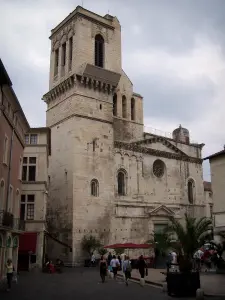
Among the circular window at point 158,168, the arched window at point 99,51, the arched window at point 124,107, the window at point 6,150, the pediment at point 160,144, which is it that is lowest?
the window at point 6,150

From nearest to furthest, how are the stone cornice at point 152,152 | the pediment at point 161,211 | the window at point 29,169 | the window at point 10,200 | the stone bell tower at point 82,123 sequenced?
the window at point 10,200, the window at point 29,169, the stone bell tower at point 82,123, the pediment at point 161,211, the stone cornice at point 152,152

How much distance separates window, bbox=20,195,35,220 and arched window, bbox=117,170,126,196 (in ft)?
37.6

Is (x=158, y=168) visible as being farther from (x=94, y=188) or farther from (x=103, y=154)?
(x=94, y=188)

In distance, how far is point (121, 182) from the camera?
4062cm

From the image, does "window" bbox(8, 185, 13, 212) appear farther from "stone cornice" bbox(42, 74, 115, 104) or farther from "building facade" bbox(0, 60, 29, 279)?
"stone cornice" bbox(42, 74, 115, 104)

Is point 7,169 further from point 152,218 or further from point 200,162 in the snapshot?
point 200,162

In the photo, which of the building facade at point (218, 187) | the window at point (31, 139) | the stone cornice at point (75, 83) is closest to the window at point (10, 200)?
the window at point (31, 139)

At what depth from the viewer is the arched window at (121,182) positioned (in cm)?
4009

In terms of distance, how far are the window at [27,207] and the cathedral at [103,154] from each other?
4914 mm

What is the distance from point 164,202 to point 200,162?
909 centimetres

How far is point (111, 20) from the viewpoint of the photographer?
45531 millimetres

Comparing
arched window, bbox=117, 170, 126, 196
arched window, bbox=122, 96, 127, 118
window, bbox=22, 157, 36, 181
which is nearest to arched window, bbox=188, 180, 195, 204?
arched window, bbox=117, 170, 126, 196

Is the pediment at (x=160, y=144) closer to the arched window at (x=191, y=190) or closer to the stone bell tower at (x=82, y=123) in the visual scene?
the arched window at (x=191, y=190)

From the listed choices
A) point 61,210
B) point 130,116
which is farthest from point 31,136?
point 130,116
